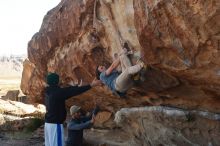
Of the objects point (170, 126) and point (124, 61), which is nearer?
point (124, 61)

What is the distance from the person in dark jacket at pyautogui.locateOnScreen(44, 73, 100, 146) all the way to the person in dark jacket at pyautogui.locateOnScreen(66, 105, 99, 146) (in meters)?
1.53

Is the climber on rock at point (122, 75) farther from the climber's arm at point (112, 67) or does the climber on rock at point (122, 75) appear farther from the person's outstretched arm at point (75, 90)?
the person's outstretched arm at point (75, 90)

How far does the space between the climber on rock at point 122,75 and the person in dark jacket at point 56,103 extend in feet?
0.72

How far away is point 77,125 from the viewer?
979 cm

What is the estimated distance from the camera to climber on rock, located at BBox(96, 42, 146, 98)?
7.43 meters

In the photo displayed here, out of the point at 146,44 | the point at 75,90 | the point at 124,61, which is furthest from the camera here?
the point at 124,61

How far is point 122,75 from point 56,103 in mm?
1396

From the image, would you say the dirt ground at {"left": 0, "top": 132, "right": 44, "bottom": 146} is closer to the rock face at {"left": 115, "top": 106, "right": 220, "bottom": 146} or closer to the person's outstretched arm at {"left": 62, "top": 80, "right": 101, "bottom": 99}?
the rock face at {"left": 115, "top": 106, "right": 220, "bottom": 146}

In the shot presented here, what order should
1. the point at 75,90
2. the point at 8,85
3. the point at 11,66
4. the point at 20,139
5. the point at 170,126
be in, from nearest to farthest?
the point at 75,90 → the point at 170,126 → the point at 20,139 → the point at 8,85 → the point at 11,66

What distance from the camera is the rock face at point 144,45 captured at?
6625 mm

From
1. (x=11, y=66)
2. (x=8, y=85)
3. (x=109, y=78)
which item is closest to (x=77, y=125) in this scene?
(x=109, y=78)

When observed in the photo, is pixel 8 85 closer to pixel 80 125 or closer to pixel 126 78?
pixel 80 125

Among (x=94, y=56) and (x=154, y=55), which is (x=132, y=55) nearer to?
(x=154, y=55)

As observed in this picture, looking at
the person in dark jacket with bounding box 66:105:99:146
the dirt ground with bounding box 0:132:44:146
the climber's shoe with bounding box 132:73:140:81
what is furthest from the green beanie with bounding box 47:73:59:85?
the dirt ground with bounding box 0:132:44:146
